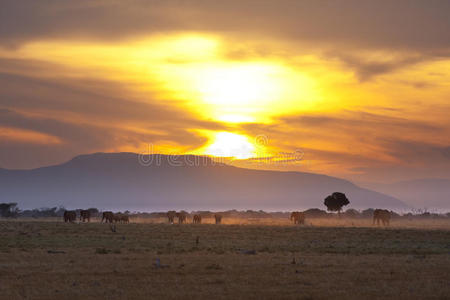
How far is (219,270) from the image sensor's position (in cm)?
2914

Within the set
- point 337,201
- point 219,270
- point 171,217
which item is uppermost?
point 337,201

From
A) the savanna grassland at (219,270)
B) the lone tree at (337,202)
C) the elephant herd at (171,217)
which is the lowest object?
the savanna grassland at (219,270)

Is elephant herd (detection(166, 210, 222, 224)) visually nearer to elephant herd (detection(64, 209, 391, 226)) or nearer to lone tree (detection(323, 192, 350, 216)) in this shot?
elephant herd (detection(64, 209, 391, 226))

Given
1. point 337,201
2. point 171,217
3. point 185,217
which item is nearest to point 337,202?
point 337,201

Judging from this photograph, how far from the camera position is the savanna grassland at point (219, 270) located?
23.3 m

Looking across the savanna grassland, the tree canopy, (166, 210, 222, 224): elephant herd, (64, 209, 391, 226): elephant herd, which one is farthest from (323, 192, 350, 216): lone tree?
the savanna grassland

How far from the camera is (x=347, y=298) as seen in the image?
2236 centimetres

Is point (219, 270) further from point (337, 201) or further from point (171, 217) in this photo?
point (337, 201)

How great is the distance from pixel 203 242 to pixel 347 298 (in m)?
25.0

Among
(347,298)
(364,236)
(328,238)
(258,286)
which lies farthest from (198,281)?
(364,236)

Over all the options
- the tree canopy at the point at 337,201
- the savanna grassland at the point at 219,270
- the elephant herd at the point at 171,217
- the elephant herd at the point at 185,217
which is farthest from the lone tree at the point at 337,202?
the savanna grassland at the point at 219,270

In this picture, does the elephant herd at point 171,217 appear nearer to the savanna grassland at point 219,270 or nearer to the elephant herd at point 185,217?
the elephant herd at point 185,217

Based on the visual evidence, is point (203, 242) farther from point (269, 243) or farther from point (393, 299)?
point (393, 299)

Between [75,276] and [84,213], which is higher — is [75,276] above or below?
below
